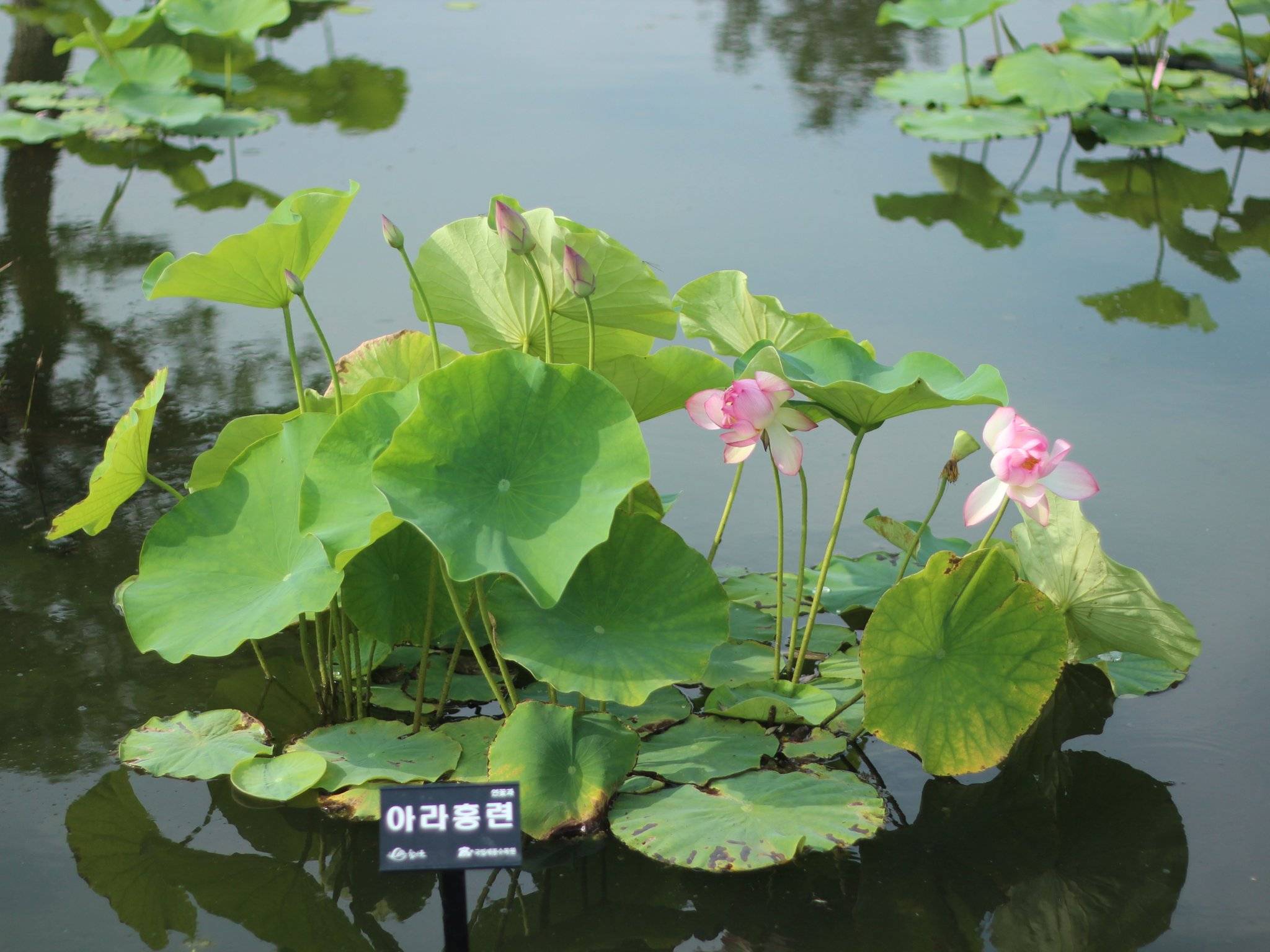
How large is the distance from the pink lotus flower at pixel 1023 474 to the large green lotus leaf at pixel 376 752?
2.45ft

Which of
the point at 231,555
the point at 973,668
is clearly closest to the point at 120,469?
the point at 231,555

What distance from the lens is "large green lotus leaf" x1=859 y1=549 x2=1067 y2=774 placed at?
5.24ft

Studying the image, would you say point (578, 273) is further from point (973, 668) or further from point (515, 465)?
point (973, 668)

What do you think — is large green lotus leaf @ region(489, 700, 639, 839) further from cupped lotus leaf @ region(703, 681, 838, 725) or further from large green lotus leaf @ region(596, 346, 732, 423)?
large green lotus leaf @ region(596, 346, 732, 423)

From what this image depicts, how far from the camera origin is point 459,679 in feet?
6.41

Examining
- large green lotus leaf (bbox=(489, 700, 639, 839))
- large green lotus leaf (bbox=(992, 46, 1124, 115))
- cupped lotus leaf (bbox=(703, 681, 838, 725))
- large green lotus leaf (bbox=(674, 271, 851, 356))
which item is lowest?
cupped lotus leaf (bbox=(703, 681, 838, 725))

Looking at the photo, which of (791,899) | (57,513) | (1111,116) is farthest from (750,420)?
(1111,116)

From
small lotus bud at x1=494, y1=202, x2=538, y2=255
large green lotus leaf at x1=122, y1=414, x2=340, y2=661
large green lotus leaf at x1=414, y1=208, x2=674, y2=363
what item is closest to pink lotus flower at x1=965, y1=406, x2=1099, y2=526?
large green lotus leaf at x1=414, y1=208, x2=674, y2=363

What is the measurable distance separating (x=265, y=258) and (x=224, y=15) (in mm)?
3935

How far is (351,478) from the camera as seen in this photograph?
5.23 ft

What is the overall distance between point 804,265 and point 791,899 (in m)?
2.39

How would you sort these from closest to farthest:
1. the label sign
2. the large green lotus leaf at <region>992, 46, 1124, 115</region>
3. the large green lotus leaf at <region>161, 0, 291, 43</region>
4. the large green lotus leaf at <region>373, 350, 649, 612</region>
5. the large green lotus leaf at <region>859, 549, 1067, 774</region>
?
the label sign
the large green lotus leaf at <region>373, 350, 649, 612</region>
the large green lotus leaf at <region>859, 549, 1067, 774</region>
the large green lotus leaf at <region>992, 46, 1124, 115</region>
the large green lotus leaf at <region>161, 0, 291, 43</region>

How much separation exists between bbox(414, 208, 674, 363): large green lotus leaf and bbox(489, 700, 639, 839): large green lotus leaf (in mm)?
543

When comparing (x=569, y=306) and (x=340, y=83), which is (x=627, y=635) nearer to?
(x=569, y=306)
